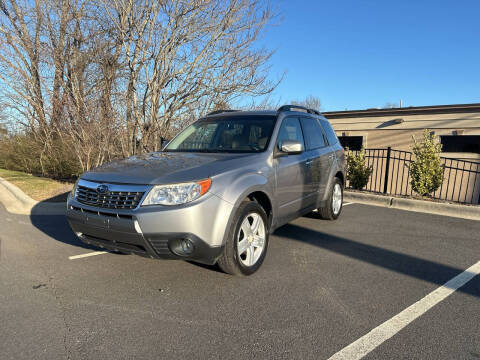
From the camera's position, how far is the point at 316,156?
16.3 feet

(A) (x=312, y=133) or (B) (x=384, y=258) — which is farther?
(A) (x=312, y=133)

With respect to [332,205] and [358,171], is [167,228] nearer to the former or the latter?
[332,205]

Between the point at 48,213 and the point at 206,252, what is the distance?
5.01m

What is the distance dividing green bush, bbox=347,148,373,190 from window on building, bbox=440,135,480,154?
19.6 ft

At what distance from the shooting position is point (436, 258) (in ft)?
13.5

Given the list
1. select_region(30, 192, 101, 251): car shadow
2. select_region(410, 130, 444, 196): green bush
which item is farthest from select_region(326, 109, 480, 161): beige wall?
select_region(30, 192, 101, 251): car shadow

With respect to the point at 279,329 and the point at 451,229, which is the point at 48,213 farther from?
the point at 451,229

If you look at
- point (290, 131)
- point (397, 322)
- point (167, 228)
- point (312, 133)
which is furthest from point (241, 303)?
point (312, 133)

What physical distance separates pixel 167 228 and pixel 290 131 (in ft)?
7.84

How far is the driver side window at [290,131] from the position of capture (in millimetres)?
4170

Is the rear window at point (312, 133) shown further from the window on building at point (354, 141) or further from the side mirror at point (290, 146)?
the window on building at point (354, 141)

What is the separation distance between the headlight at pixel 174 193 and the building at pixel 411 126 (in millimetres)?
12925

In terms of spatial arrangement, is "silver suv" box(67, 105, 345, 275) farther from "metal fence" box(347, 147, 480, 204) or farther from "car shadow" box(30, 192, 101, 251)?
"metal fence" box(347, 147, 480, 204)

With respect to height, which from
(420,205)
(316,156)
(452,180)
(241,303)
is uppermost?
(316,156)
